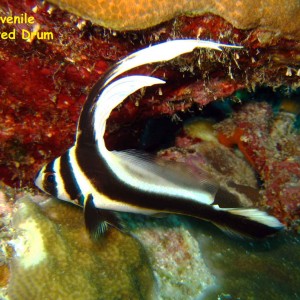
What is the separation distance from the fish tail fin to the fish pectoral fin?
2.71 ft

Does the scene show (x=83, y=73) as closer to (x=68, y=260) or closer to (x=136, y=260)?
(x=68, y=260)

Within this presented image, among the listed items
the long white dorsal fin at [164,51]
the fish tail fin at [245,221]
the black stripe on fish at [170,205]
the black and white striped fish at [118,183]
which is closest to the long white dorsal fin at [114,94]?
the black and white striped fish at [118,183]

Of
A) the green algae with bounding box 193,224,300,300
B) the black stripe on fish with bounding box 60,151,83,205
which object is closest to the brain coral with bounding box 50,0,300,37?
the black stripe on fish with bounding box 60,151,83,205

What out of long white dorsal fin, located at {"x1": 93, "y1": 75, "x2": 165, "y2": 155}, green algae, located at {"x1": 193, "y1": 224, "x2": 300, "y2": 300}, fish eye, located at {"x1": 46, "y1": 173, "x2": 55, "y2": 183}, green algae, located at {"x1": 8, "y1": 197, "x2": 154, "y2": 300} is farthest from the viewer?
green algae, located at {"x1": 193, "y1": 224, "x2": 300, "y2": 300}

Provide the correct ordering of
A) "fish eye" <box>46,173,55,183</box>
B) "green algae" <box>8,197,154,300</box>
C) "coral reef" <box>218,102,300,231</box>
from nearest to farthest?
"fish eye" <box>46,173,55,183</box>, "green algae" <box>8,197,154,300</box>, "coral reef" <box>218,102,300,231</box>

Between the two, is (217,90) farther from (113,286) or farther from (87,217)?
(113,286)

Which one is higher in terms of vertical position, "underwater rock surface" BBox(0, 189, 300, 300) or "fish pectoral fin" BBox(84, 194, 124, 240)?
"fish pectoral fin" BBox(84, 194, 124, 240)

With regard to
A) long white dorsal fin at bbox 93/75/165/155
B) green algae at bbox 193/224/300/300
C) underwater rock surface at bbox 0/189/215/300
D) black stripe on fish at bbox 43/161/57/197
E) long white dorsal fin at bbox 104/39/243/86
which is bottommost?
green algae at bbox 193/224/300/300

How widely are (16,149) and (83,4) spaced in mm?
1818

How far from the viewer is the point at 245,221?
248 cm

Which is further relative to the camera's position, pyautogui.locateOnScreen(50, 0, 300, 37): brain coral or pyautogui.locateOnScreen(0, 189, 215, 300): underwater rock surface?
pyautogui.locateOnScreen(0, 189, 215, 300): underwater rock surface

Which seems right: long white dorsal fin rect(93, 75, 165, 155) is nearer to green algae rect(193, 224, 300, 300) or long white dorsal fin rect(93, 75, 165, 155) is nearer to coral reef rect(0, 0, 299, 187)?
coral reef rect(0, 0, 299, 187)

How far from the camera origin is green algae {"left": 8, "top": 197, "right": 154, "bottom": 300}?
251 cm

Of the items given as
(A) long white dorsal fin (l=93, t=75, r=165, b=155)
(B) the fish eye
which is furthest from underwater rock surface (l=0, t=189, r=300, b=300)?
(A) long white dorsal fin (l=93, t=75, r=165, b=155)
